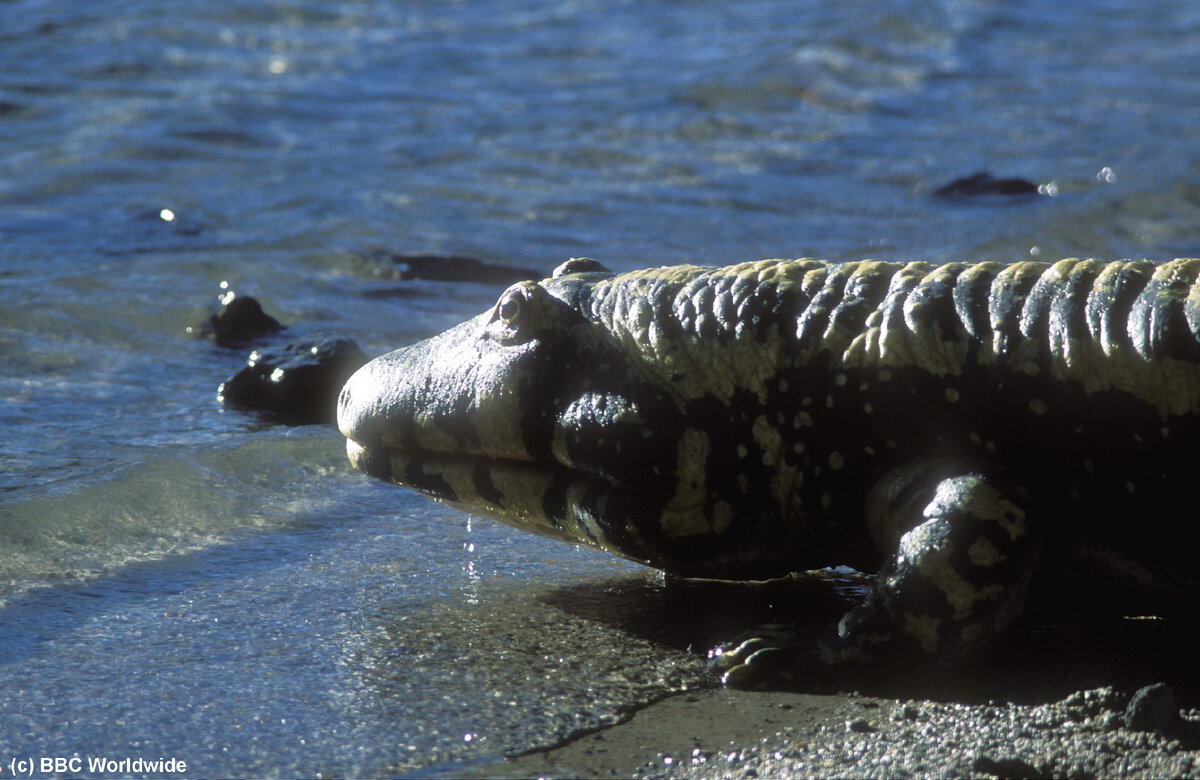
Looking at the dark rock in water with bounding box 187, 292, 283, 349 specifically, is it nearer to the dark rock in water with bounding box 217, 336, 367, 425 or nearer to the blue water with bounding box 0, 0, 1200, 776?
the blue water with bounding box 0, 0, 1200, 776

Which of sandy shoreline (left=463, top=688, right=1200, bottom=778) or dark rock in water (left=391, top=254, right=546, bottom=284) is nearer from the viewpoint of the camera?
sandy shoreline (left=463, top=688, right=1200, bottom=778)

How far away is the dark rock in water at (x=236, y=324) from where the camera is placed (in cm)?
791

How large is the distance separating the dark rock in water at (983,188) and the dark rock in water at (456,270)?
14.8 ft

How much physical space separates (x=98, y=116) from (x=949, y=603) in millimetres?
13171

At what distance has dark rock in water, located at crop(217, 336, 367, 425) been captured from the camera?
651 centimetres

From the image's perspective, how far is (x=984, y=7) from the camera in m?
23.2

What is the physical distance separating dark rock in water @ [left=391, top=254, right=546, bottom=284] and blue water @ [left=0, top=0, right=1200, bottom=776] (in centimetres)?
20

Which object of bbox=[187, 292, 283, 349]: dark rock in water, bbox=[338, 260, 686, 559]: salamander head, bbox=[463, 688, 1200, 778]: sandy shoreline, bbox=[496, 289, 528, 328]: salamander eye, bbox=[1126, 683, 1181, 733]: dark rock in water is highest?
bbox=[496, 289, 528, 328]: salamander eye

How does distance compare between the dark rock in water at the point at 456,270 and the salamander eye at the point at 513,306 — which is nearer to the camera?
the salamander eye at the point at 513,306

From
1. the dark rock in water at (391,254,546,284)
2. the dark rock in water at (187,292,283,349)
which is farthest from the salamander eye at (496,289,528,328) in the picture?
the dark rock in water at (391,254,546,284)

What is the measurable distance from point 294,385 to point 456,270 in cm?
354

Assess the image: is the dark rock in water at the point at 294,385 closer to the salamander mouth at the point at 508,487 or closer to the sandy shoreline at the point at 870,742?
the salamander mouth at the point at 508,487

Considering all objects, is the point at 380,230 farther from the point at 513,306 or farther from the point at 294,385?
the point at 513,306

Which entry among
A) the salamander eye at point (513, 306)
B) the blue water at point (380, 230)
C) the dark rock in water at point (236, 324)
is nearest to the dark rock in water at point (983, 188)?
the blue water at point (380, 230)
